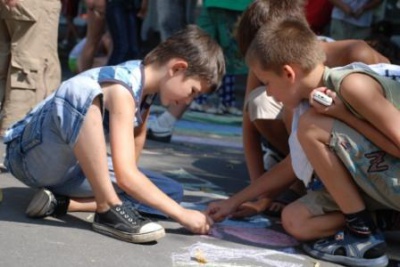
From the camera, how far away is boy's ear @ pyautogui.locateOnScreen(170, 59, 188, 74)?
3.32 meters

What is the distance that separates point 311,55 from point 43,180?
1.14 m

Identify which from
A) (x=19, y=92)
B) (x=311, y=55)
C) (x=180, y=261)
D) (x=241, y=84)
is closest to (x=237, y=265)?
(x=180, y=261)

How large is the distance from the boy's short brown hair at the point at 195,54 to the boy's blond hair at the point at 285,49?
18 centimetres

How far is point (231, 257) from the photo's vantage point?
3.08m

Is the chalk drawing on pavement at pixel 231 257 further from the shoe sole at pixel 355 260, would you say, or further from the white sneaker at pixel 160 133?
the white sneaker at pixel 160 133

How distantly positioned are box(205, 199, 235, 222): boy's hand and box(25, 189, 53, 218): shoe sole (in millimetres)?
627

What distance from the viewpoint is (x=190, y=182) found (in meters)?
4.51

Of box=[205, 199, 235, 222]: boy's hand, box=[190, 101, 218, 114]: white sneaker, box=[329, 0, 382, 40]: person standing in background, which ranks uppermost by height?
box=[205, 199, 235, 222]: boy's hand

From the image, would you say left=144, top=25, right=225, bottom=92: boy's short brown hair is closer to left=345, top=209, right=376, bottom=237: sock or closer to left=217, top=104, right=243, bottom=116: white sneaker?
left=345, top=209, right=376, bottom=237: sock

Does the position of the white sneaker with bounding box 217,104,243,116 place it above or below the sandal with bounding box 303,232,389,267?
below

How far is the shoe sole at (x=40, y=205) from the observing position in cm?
328

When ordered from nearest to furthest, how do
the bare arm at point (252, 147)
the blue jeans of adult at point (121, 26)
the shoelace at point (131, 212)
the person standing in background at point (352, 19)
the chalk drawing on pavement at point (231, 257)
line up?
the chalk drawing on pavement at point (231, 257), the shoelace at point (131, 212), the bare arm at point (252, 147), the person standing in background at point (352, 19), the blue jeans of adult at point (121, 26)

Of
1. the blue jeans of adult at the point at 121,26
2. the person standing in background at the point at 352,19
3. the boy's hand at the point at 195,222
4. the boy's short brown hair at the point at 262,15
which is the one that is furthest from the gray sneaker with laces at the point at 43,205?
the person standing in background at the point at 352,19

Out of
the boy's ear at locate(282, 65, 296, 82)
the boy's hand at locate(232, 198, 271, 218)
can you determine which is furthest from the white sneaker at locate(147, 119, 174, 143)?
the boy's ear at locate(282, 65, 296, 82)
